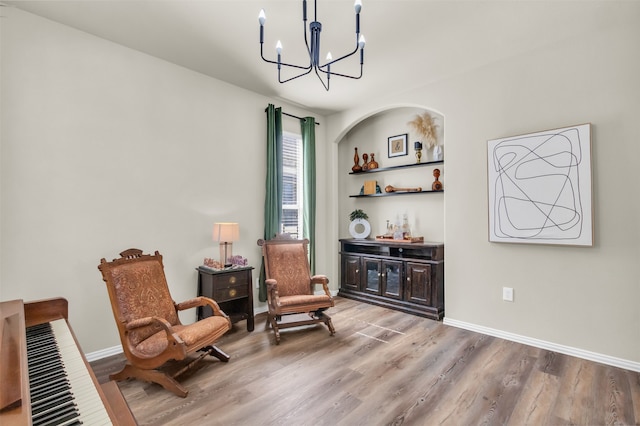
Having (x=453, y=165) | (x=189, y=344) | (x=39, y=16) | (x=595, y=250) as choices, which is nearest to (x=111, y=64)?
(x=39, y=16)

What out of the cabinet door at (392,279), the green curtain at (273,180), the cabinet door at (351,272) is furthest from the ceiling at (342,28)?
the cabinet door at (351,272)

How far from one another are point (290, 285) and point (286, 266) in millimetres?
231

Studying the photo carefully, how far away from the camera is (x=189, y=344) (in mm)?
2266

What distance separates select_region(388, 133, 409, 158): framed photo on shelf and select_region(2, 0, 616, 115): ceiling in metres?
1.09

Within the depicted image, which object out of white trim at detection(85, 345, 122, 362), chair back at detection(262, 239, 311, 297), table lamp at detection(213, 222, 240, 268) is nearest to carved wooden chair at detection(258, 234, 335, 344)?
chair back at detection(262, 239, 311, 297)

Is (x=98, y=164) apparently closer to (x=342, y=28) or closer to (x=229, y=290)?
(x=229, y=290)

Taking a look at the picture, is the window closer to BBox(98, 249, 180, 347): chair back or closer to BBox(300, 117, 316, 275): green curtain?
BBox(300, 117, 316, 275): green curtain

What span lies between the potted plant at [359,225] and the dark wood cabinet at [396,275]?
7.0 inches

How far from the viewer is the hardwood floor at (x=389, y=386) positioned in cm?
197

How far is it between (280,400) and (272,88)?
11.3ft

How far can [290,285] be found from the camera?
3.67 m

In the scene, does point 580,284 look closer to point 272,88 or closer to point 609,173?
point 609,173

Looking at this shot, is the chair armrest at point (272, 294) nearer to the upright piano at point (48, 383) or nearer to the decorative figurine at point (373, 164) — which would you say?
the upright piano at point (48, 383)

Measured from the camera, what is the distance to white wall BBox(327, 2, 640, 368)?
2615 mm
